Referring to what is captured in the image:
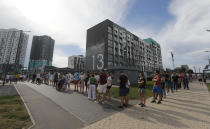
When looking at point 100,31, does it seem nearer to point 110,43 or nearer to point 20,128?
→ point 110,43

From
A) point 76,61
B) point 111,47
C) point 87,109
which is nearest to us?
point 87,109

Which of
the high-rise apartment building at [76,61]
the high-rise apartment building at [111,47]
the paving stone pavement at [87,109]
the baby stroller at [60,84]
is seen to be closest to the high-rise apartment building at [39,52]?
the high-rise apartment building at [76,61]

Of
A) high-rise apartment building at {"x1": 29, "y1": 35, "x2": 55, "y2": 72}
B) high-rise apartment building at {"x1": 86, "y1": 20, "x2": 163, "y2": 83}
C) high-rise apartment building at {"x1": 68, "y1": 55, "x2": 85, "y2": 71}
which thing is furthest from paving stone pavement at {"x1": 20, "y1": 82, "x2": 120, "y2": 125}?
high-rise apartment building at {"x1": 68, "y1": 55, "x2": 85, "y2": 71}

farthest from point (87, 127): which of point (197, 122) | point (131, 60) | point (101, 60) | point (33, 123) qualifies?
point (131, 60)

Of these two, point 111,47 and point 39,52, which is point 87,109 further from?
point 39,52

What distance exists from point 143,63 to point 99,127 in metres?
70.6

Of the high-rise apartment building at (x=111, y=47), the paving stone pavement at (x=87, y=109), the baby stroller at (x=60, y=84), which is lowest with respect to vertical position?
the paving stone pavement at (x=87, y=109)

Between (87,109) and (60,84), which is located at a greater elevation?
(60,84)

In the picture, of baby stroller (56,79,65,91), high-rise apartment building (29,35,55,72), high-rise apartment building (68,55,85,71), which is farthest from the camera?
high-rise apartment building (68,55,85,71)

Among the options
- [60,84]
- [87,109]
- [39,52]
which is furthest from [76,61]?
[87,109]

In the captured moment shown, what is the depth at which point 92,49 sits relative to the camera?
53.6 meters

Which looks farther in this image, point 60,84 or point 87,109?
point 60,84

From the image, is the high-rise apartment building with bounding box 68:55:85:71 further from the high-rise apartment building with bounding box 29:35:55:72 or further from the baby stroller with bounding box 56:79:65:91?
the baby stroller with bounding box 56:79:65:91

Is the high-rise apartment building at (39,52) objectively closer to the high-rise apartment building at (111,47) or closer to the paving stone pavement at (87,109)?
the high-rise apartment building at (111,47)
